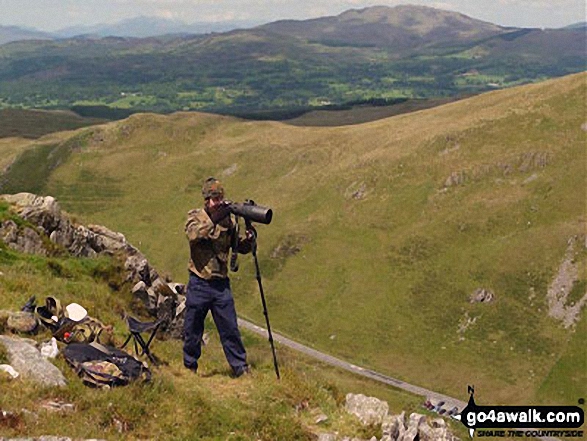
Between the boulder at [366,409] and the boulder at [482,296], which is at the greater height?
the boulder at [366,409]

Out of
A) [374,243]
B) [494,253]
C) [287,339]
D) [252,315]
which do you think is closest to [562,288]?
[494,253]

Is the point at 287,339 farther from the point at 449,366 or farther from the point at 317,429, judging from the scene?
the point at 317,429

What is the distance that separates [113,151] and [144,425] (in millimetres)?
164387

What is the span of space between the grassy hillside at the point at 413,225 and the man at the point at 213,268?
6012 cm

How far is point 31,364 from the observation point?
506 inches

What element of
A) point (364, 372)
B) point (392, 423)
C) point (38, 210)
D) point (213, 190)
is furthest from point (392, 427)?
point (364, 372)

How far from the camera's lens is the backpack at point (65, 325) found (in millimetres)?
15117

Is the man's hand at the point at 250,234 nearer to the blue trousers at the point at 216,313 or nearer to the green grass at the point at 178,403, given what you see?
the blue trousers at the point at 216,313

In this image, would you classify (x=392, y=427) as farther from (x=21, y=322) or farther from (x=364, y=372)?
(x=364, y=372)

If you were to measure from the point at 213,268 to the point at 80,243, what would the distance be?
64.5 ft

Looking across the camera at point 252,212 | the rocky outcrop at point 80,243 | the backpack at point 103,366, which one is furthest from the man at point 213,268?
the rocky outcrop at point 80,243

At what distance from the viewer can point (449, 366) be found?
2894 inches

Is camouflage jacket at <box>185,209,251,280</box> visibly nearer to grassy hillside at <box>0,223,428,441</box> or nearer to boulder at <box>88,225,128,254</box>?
grassy hillside at <box>0,223,428,441</box>

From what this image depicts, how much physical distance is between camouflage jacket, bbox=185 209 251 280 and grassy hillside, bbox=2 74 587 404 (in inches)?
2397
